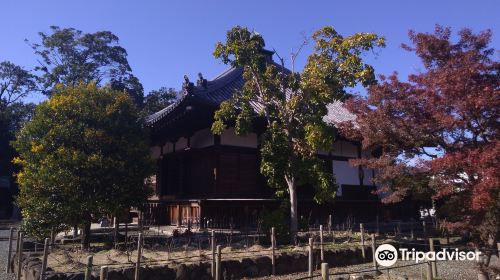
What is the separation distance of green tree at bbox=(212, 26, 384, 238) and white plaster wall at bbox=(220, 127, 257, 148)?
2.89 metres

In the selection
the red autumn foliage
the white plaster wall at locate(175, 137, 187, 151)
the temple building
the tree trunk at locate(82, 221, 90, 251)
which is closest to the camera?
the red autumn foliage

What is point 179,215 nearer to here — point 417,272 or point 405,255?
point 405,255

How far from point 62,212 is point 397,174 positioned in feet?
27.1

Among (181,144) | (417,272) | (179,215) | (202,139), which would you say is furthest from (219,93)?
(417,272)

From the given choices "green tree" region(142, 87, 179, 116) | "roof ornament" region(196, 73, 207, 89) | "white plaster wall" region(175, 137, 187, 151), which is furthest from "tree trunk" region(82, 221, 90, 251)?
"green tree" region(142, 87, 179, 116)

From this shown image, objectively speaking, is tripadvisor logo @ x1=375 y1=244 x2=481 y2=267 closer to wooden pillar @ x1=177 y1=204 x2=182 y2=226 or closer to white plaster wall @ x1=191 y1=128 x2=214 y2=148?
white plaster wall @ x1=191 y1=128 x2=214 y2=148

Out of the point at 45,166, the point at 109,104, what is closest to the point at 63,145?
the point at 45,166

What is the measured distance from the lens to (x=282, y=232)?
36.3ft

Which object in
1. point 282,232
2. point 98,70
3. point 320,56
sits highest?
point 98,70

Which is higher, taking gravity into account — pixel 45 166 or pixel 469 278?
pixel 45 166

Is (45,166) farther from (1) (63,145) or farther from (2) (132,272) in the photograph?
(2) (132,272)

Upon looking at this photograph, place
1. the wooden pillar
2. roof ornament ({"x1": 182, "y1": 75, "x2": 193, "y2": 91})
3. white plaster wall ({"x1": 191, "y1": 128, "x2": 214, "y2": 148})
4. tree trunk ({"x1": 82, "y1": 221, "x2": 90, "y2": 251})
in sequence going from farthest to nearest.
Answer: white plaster wall ({"x1": 191, "y1": 128, "x2": 214, "y2": 148}) → the wooden pillar → roof ornament ({"x1": 182, "y1": 75, "x2": 193, "y2": 91}) → tree trunk ({"x1": 82, "y1": 221, "x2": 90, "y2": 251})

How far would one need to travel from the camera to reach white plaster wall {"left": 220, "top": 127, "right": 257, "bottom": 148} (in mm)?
14828

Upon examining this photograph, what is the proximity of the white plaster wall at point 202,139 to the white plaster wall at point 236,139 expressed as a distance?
456 millimetres
